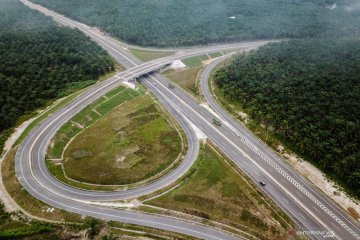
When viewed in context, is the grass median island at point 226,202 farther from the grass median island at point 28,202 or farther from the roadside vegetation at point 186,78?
the roadside vegetation at point 186,78

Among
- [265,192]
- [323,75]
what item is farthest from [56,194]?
[323,75]

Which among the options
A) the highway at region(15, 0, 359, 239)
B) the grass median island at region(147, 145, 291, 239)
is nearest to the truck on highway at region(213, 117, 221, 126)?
the highway at region(15, 0, 359, 239)

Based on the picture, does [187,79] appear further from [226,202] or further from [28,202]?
[28,202]

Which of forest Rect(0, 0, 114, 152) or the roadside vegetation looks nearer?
forest Rect(0, 0, 114, 152)

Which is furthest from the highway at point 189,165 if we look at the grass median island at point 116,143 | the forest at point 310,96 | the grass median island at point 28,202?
the forest at point 310,96

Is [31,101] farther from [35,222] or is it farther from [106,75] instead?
[35,222]

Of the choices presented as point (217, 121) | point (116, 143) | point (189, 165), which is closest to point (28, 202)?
point (116, 143)

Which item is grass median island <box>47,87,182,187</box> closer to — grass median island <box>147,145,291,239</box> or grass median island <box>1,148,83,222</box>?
grass median island <box>1,148,83,222</box>
